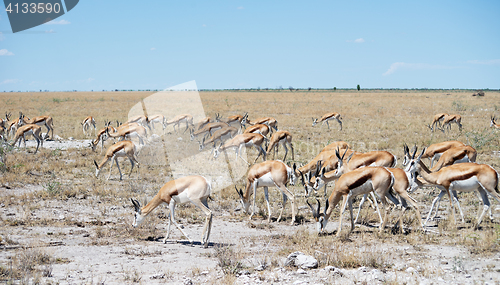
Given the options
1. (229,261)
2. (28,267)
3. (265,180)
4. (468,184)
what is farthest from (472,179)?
(28,267)

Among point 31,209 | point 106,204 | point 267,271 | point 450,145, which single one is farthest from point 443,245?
point 31,209

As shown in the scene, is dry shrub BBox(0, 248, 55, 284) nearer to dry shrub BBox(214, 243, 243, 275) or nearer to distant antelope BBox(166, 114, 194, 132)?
dry shrub BBox(214, 243, 243, 275)

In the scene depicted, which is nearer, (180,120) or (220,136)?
(220,136)

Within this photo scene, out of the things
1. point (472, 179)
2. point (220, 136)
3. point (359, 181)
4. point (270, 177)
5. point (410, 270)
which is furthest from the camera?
point (220, 136)

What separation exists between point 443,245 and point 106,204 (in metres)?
8.00

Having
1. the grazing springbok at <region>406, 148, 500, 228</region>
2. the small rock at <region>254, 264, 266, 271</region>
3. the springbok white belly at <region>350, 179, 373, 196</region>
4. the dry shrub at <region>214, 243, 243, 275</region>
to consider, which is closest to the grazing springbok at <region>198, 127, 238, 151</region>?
the springbok white belly at <region>350, 179, 373, 196</region>

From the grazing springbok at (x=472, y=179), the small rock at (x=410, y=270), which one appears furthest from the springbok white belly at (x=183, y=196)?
the grazing springbok at (x=472, y=179)

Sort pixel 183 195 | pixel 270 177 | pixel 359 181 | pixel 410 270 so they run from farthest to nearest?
pixel 270 177
pixel 359 181
pixel 183 195
pixel 410 270

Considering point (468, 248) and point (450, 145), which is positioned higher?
point (450, 145)

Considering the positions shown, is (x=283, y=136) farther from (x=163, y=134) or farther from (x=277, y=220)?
(x=163, y=134)

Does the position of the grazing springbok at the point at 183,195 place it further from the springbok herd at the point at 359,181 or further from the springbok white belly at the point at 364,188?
the springbok white belly at the point at 364,188

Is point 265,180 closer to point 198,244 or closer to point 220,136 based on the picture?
point 198,244

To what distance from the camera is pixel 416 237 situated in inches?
293

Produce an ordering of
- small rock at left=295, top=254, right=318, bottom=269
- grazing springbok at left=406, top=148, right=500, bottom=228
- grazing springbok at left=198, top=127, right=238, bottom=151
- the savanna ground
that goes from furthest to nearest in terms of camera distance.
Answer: grazing springbok at left=198, top=127, right=238, bottom=151, grazing springbok at left=406, top=148, right=500, bottom=228, small rock at left=295, top=254, right=318, bottom=269, the savanna ground
